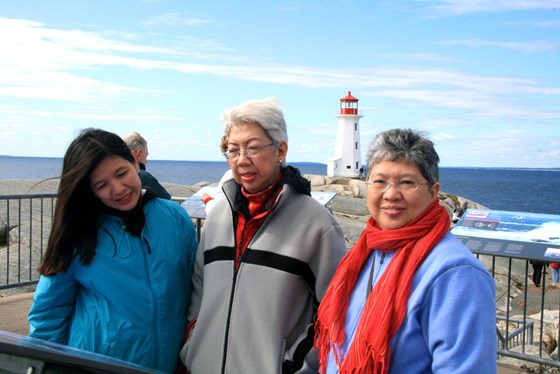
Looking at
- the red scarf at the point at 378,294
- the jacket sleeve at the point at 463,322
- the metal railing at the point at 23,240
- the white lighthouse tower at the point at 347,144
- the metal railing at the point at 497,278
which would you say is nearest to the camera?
the jacket sleeve at the point at 463,322

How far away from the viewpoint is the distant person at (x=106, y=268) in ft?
8.47

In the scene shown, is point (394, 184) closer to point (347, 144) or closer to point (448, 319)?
point (448, 319)

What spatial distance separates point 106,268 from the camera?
261 cm

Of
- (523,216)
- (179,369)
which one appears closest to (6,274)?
(179,369)

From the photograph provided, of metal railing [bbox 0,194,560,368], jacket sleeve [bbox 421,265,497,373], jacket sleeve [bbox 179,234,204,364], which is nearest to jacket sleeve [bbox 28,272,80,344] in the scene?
jacket sleeve [bbox 179,234,204,364]

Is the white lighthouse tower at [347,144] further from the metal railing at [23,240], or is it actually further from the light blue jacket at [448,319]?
the light blue jacket at [448,319]

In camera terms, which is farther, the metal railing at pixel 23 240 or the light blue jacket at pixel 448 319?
the metal railing at pixel 23 240

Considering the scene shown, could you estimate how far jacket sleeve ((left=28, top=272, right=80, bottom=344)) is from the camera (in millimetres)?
2643

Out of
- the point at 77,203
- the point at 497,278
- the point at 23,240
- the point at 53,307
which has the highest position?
the point at 77,203

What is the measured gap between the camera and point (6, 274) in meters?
8.27

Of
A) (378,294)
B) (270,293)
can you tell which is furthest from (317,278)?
(378,294)

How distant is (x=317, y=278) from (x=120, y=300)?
0.96 metres

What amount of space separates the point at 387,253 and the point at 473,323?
1.59 ft

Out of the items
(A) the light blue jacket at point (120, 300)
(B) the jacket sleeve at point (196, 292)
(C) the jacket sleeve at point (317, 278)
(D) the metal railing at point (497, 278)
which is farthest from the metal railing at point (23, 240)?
(C) the jacket sleeve at point (317, 278)
